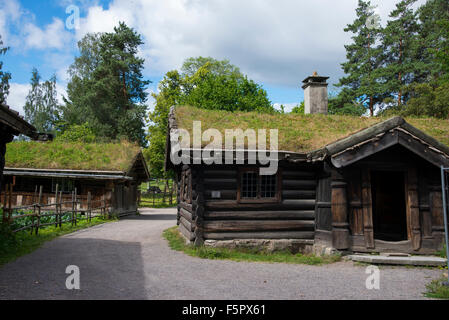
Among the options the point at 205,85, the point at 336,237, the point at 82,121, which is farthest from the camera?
the point at 82,121

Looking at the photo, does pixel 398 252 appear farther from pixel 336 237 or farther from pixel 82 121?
pixel 82 121

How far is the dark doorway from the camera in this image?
1308cm

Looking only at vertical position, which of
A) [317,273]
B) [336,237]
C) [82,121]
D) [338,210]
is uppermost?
[82,121]

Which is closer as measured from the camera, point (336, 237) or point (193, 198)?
point (336, 237)

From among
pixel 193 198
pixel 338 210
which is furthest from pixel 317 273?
pixel 193 198

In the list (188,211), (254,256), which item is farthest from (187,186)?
(254,256)

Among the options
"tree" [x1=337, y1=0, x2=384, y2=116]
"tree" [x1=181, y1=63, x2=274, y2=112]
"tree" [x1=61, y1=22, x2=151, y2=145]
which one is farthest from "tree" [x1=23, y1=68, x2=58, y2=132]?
"tree" [x1=337, y1=0, x2=384, y2=116]

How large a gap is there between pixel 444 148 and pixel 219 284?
24.3ft

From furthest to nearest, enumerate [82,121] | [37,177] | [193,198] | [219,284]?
1. [82,121]
2. [37,177]
3. [193,198]
4. [219,284]

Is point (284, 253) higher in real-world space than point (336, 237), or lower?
lower

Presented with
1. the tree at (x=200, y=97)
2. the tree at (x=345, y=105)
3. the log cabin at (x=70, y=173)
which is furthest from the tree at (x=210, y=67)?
the log cabin at (x=70, y=173)

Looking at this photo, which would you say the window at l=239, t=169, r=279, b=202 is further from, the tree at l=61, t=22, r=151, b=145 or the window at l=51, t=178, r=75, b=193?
the tree at l=61, t=22, r=151, b=145

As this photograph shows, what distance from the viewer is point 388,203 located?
13547 millimetres

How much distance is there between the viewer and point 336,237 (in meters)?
9.34
